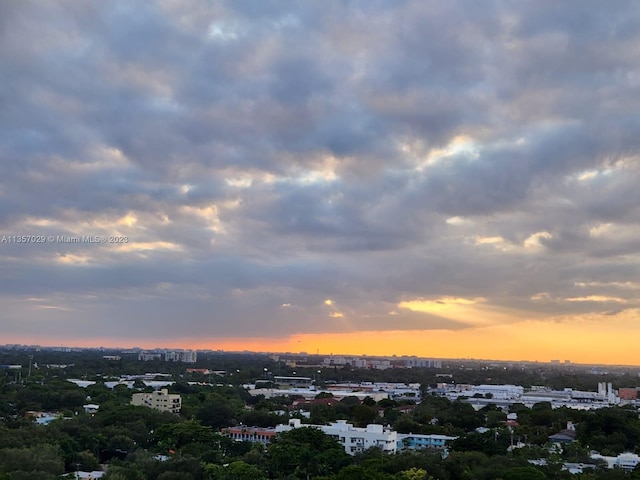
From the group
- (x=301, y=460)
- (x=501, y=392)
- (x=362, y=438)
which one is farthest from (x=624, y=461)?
(x=501, y=392)

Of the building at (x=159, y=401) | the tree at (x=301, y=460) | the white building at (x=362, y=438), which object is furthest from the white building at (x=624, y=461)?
the building at (x=159, y=401)

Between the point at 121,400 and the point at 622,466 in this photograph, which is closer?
the point at 622,466

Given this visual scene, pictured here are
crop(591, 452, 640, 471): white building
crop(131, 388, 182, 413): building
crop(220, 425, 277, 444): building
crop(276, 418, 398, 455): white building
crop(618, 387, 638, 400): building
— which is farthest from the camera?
crop(618, 387, 638, 400): building

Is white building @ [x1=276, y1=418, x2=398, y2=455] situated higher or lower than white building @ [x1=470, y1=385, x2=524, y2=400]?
higher

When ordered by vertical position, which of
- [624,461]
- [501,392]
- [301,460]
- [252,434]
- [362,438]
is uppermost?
[301,460]

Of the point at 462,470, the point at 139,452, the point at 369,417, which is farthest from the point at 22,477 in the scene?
the point at 369,417

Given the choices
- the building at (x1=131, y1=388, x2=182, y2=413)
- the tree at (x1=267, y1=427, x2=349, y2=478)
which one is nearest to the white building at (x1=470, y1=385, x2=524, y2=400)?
the building at (x1=131, y1=388, x2=182, y2=413)

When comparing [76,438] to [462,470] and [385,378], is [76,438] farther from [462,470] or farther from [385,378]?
[385,378]

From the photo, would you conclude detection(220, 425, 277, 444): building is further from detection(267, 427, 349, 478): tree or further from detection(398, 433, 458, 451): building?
detection(267, 427, 349, 478): tree

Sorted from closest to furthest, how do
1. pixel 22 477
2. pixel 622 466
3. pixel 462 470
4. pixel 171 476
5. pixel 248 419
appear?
1. pixel 22 477
2. pixel 171 476
3. pixel 462 470
4. pixel 622 466
5. pixel 248 419

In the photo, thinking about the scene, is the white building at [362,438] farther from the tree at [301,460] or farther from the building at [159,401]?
the building at [159,401]

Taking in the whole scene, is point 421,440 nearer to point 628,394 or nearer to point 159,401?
point 159,401
